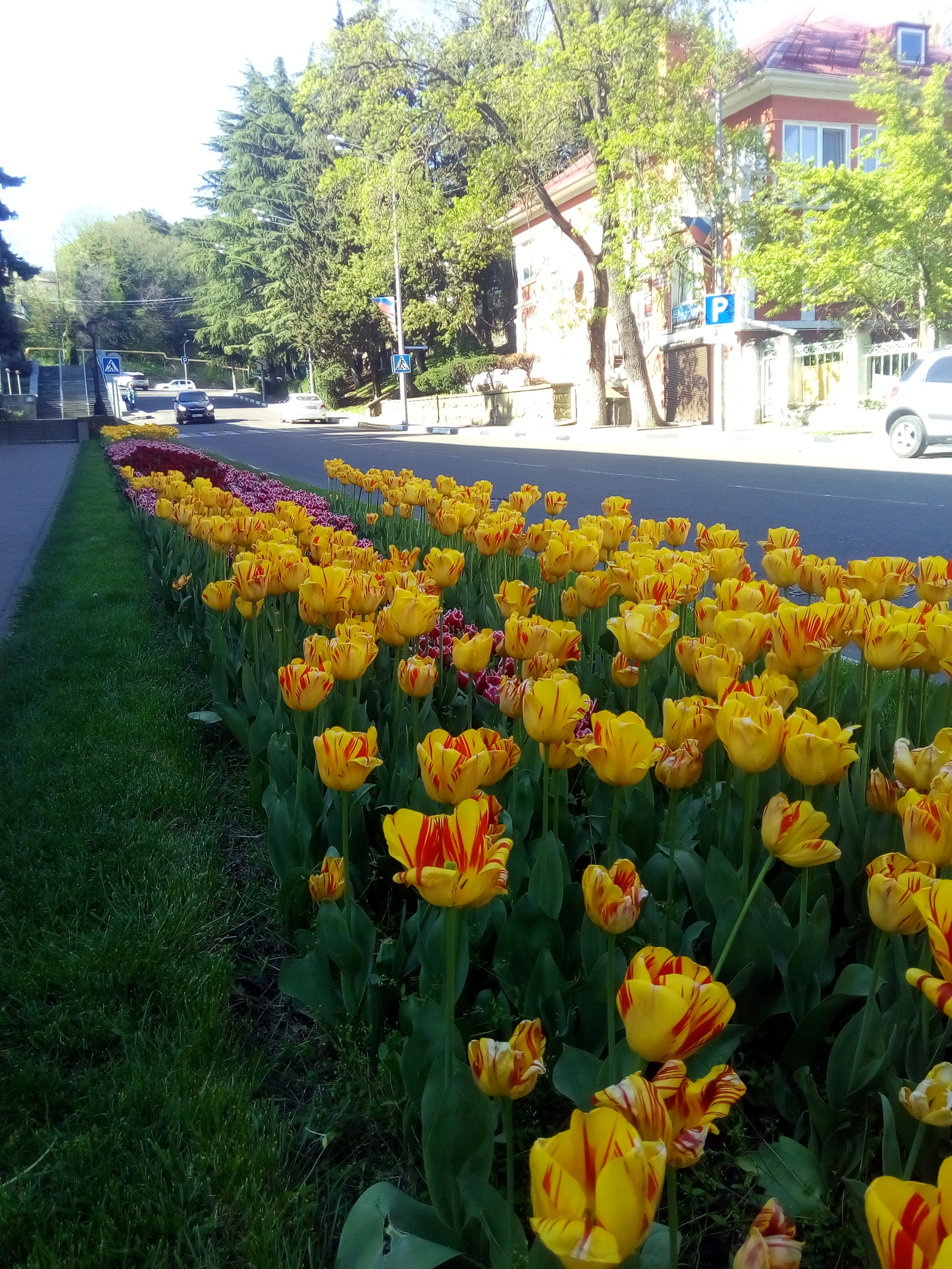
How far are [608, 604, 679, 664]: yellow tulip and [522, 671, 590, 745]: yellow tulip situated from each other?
431 mm

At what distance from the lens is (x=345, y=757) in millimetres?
1668

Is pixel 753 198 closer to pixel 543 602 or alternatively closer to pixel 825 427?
pixel 825 427

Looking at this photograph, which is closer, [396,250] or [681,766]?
[681,766]

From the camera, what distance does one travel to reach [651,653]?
2.11 metres

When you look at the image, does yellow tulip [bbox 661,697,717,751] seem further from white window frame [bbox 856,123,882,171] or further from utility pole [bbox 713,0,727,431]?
white window frame [bbox 856,123,882,171]

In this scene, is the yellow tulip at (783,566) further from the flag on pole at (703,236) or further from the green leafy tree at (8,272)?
the green leafy tree at (8,272)

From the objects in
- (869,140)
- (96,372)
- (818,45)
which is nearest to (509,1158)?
(869,140)

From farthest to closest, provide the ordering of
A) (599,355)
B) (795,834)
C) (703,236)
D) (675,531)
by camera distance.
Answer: (599,355) < (703,236) < (675,531) < (795,834)

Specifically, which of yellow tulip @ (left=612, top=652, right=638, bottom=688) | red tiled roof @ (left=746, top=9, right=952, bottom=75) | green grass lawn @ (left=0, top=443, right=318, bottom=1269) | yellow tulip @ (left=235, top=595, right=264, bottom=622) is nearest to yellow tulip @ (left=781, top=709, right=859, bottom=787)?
yellow tulip @ (left=612, top=652, right=638, bottom=688)

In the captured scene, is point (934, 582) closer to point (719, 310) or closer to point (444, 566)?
point (444, 566)

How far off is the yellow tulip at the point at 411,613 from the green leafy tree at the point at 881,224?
72.2ft

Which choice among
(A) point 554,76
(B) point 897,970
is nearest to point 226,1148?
(B) point 897,970

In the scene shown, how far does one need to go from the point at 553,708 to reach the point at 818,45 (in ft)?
99.2

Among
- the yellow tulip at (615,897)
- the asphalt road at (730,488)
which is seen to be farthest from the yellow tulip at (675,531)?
the asphalt road at (730,488)
